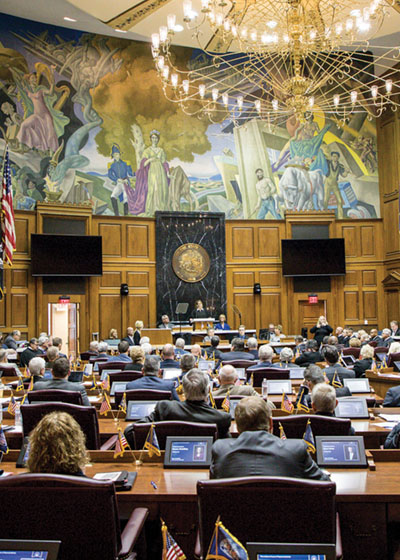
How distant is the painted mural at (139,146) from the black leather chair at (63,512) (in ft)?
52.9

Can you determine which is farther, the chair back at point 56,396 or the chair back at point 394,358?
the chair back at point 394,358

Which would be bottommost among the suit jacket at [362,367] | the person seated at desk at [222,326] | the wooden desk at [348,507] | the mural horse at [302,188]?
the wooden desk at [348,507]

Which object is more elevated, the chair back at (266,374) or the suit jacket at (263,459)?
the suit jacket at (263,459)

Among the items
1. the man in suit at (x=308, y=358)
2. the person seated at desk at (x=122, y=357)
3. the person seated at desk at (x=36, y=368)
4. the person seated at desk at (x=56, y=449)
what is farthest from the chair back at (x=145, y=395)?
the man in suit at (x=308, y=358)

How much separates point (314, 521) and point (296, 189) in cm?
1881

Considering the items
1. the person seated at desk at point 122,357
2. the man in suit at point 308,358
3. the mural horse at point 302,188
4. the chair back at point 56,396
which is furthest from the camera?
the mural horse at point 302,188

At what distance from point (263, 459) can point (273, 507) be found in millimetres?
434

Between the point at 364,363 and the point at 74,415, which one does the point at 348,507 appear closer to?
the point at 74,415

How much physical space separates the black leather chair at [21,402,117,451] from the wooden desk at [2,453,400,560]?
1407mm

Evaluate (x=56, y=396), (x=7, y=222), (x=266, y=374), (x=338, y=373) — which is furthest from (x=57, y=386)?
(x=7, y=222)

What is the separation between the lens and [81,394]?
5.35 metres

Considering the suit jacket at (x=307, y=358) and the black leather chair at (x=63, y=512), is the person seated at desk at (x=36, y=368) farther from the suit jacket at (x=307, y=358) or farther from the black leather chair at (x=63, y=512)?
the suit jacket at (x=307, y=358)

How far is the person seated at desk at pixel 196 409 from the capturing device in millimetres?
4273

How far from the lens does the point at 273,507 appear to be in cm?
230
